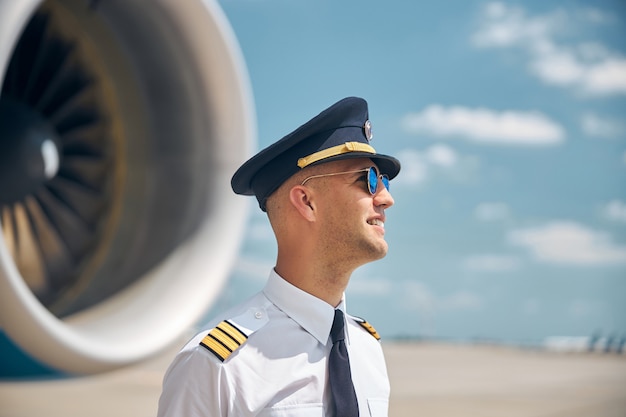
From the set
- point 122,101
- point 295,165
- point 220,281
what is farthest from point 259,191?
point 122,101

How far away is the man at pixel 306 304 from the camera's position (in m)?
1.10

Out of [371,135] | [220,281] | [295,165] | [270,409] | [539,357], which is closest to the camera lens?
[270,409]

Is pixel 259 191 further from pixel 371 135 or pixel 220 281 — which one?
pixel 220 281

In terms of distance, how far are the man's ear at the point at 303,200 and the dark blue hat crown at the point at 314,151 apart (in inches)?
1.4

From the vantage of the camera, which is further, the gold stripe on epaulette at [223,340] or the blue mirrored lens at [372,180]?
the blue mirrored lens at [372,180]

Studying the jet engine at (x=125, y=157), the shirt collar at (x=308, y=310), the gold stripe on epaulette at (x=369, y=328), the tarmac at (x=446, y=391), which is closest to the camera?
the shirt collar at (x=308, y=310)

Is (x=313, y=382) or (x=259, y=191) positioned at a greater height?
(x=259, y=191)

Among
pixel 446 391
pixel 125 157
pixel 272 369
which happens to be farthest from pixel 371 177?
pixel 446 391

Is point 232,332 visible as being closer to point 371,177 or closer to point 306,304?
point 306,304

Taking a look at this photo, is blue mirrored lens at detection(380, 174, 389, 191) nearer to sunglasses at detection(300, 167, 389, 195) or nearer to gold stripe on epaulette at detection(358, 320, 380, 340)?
sunglasses at detection(300, 167, 389, 195)

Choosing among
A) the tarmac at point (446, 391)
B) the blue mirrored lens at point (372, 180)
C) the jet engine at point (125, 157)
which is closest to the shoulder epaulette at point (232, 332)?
the blue mirrored lens at point (372, 180)

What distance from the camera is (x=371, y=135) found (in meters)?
1.35

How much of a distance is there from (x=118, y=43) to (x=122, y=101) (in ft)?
0.85

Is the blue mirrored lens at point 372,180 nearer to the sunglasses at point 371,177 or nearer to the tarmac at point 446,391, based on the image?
the sunglasses at point 371,177
